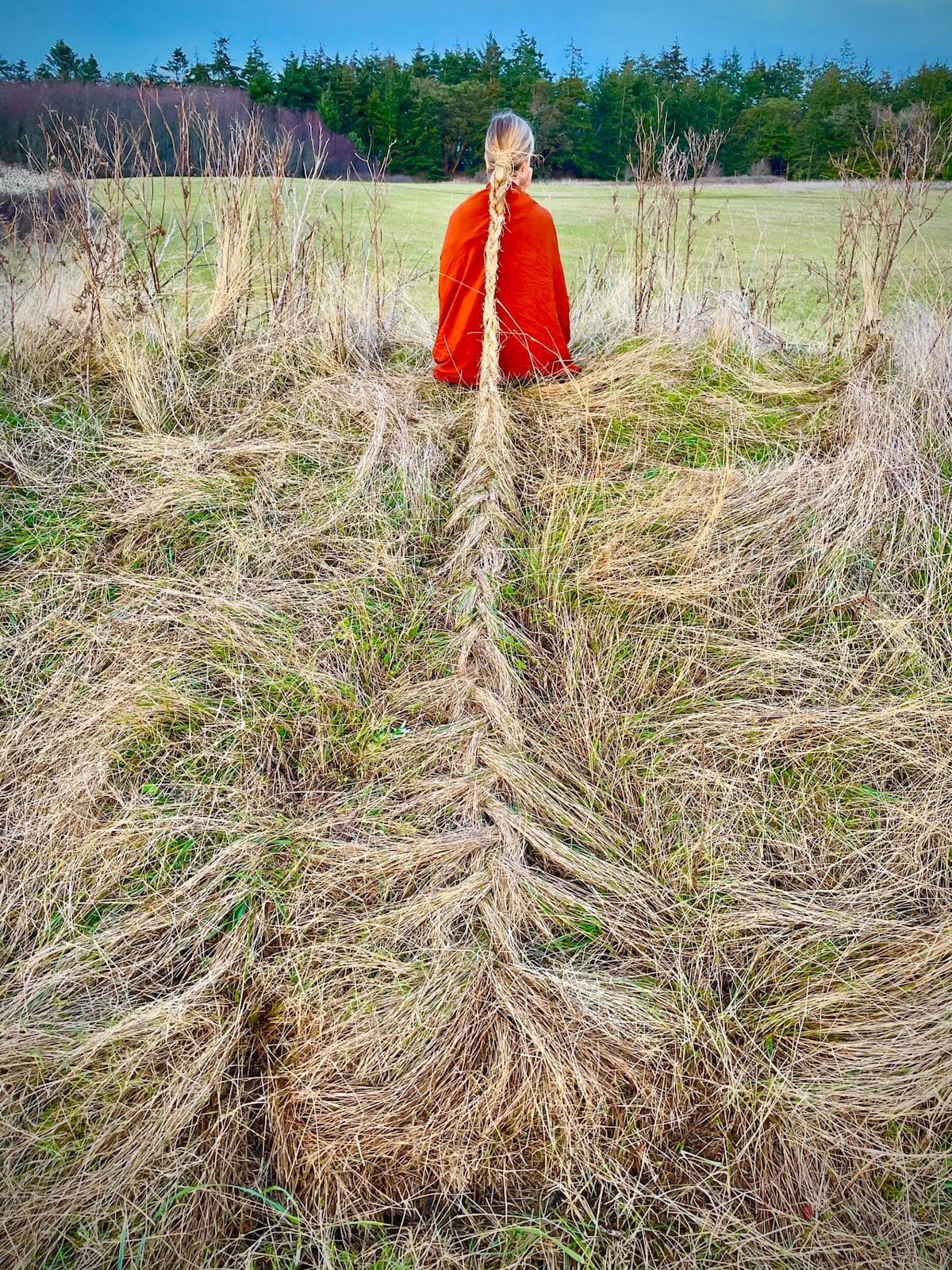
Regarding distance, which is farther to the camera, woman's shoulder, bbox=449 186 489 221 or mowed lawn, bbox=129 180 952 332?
mowed lawn, bbox=129 180 952 332

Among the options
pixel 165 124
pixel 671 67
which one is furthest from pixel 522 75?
pixel 165 124

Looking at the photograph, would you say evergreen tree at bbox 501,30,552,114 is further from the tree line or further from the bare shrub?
the bare shrub

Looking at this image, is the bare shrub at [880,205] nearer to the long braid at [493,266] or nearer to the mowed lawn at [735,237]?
the mowed lawn at [735,237]

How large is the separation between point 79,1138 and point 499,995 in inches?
36.0

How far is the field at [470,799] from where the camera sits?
164 cm

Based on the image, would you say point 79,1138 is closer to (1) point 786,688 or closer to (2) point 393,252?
(1) point 786,688

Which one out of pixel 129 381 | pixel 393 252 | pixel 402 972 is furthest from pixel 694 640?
pixel 393 252

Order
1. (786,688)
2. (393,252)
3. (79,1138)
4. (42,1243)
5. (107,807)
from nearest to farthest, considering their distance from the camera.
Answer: (42,1243), (79,1138), (107,807), (786,688), (393,252)

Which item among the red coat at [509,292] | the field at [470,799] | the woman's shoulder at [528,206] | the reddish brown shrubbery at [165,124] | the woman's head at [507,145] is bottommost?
the field at [470,799]

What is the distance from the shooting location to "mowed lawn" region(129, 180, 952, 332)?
11.9ft

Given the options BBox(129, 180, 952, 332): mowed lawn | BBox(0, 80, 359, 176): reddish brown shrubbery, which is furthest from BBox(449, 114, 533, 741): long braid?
BBox(0, 80, 359, 176): reddish brown shrubbery

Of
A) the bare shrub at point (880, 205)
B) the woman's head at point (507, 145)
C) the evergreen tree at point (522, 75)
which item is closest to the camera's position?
the woman's head at point (507, 145)

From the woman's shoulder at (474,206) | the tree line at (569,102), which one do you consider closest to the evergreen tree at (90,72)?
the tree line at (569,102)

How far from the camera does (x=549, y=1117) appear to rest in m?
1.66
